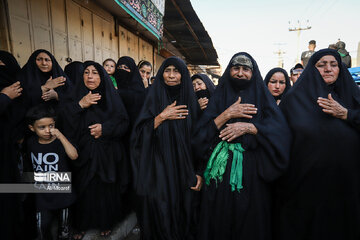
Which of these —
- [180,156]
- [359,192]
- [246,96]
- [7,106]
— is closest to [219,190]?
[180,156]

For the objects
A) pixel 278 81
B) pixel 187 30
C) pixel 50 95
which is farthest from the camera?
pixel 187 30

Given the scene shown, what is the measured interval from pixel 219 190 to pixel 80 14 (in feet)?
15.9

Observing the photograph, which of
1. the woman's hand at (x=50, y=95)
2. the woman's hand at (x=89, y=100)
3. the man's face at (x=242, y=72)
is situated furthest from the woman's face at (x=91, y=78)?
the man's face at (x=242, y=72)

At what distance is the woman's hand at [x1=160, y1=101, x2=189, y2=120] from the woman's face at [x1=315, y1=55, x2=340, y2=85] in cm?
119

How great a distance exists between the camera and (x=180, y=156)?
1.75 meters

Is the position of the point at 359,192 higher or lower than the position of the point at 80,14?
lower

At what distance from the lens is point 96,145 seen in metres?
1.93

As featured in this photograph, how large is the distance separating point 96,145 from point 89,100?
0.45m

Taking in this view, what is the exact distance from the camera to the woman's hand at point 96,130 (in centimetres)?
186

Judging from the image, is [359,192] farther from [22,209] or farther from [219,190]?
[22,209]

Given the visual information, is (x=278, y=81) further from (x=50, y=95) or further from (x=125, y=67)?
(x=50, y=95)

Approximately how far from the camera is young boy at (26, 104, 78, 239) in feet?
5.73

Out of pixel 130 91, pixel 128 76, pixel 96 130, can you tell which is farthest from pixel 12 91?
pixel 128 76

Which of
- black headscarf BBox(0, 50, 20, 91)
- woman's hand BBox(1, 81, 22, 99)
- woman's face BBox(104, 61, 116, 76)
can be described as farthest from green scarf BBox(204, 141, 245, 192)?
woman's face BBox(104, 61, 116, 76)
